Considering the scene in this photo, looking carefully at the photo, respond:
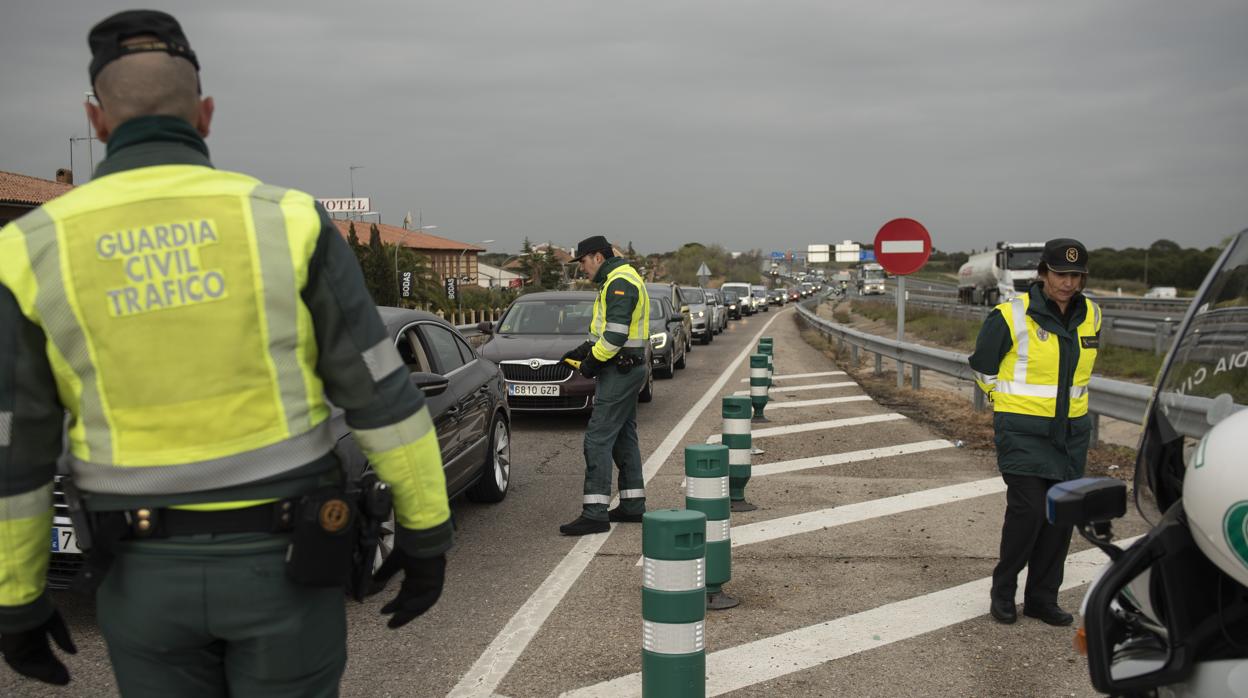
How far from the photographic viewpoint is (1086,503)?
2.39 meters

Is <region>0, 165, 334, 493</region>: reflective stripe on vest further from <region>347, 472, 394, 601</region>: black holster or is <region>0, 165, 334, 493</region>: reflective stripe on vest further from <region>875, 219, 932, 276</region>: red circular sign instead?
<region>875, 219, 932, 276</region>: red circular sign

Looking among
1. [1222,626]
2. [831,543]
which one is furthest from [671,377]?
[1222,626]

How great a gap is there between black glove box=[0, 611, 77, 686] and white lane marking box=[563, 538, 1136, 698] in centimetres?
228

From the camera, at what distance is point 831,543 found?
6.72 metres

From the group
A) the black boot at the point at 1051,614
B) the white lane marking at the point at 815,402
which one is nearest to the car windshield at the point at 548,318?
the white lane marking at the point at 815,402

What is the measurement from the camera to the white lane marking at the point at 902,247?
47.8 feet

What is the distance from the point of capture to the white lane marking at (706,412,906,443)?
11.6m

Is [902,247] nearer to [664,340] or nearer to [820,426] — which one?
[820,426]

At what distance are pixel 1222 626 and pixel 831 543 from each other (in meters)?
4.61

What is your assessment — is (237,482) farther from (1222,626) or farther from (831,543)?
(831,543)

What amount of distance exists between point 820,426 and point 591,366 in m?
5.39

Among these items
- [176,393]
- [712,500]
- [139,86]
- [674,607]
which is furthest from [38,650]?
[712,500]

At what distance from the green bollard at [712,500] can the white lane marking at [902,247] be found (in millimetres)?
9898

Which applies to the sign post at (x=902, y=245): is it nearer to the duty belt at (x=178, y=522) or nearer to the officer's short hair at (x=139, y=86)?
the officer's short hair at (x=139, y=86)
